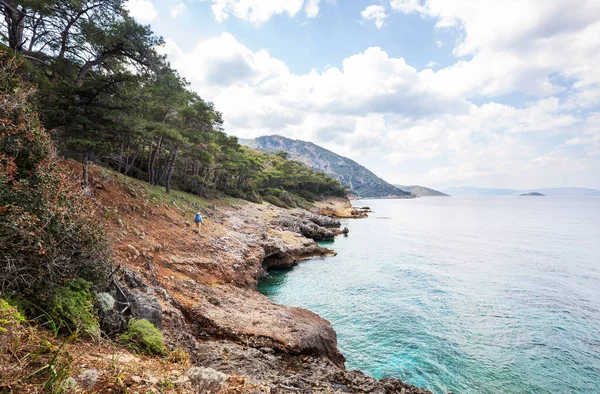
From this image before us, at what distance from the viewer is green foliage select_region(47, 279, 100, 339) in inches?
204

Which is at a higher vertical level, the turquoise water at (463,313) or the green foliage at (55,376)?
the green foliage at (55,376)

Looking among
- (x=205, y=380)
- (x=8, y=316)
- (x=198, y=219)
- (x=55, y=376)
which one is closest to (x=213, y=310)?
(x=205, y=380)

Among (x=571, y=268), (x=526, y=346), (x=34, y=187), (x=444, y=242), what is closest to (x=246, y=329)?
(x=34, y=187)

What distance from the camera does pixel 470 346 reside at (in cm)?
1367

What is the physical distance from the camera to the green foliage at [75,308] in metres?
5.17

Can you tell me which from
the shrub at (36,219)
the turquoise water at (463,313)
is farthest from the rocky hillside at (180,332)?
the turquoise water at (463,313)

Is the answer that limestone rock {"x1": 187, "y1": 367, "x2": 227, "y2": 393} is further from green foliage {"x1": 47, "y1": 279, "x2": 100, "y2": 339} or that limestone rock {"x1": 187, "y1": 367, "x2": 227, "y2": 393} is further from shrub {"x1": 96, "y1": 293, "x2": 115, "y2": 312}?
shrub {"x1": 96, "y1": 293, "x2": 115, "y2": 312}

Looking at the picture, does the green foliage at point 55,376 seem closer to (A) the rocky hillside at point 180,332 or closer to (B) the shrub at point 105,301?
(A) the rocky hillside at point 180,332

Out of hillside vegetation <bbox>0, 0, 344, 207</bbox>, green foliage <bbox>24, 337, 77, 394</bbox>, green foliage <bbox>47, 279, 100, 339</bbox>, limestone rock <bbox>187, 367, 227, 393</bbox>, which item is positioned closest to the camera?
green foliage <bbox>24, 337, 77, 394</bbox>

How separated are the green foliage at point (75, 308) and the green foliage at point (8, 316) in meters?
0.70

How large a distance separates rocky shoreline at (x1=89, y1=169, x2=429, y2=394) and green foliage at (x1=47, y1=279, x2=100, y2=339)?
669 millimetres

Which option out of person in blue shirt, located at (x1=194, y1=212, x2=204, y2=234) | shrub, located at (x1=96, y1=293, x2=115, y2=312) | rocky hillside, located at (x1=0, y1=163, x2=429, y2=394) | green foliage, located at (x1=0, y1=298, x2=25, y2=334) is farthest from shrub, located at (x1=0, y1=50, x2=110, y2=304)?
person in blue shirt, located at (x1=194, y1=212, x2=204, y2=234)

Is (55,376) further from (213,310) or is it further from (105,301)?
(213,310)

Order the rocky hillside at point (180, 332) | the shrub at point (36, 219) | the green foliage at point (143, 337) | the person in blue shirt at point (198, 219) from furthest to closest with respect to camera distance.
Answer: the person in blue shirt at point (198, 219) < the green foliage at point (143, 337) < the shrub at point (36, 219) < the rocky hillside at point (180, 332)
